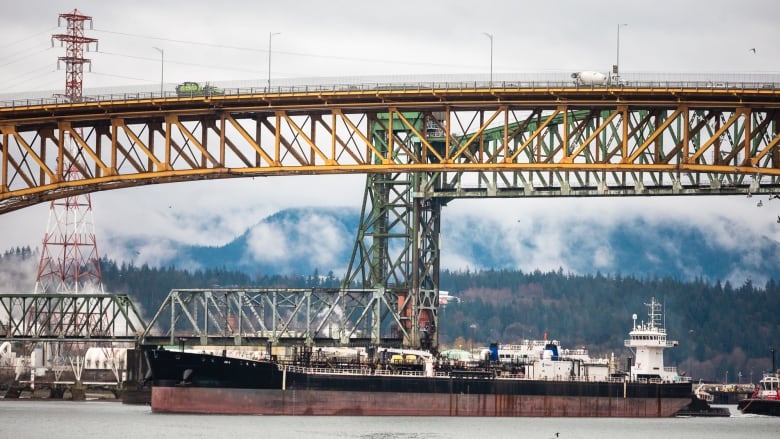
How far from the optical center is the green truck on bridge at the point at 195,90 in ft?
295

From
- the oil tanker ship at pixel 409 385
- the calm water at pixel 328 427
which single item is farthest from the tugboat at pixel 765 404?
the calm water at pixel 328 427

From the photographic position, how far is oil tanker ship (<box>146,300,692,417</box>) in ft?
336

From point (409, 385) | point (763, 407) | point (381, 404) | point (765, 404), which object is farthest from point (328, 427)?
point (763, 407)

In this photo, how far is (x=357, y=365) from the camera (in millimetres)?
107750

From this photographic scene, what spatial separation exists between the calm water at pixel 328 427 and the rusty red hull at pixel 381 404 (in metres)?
2.16

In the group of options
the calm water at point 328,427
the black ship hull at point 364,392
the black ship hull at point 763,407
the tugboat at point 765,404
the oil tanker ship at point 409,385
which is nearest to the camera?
the calm water at point 328,427

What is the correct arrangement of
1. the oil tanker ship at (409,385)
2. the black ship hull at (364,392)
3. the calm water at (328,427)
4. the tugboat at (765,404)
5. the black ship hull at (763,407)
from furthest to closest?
the tugboat at (765,404) → the black ship hull at (763,407) → the oil tanker ship at (409,385) → the black ship hull at (364,392) → the calm water at (328,427)

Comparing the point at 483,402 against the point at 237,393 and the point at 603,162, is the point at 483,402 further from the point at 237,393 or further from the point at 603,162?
the point at 603,162

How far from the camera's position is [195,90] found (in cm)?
9106

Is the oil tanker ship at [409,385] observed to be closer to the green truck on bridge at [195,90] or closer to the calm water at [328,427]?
the calm water at [328,427]

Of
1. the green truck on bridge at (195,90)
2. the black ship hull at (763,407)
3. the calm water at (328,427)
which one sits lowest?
the black ship hull at (763,407)

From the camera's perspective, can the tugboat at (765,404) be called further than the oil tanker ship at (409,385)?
Yes

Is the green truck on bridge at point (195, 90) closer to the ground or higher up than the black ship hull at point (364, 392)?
higher up

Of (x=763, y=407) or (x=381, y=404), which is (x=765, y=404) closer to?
(x=763, y=407)
